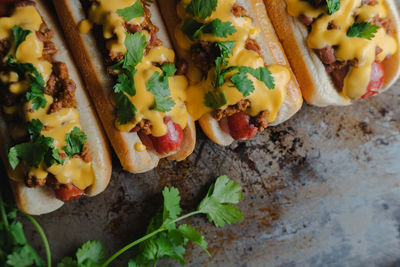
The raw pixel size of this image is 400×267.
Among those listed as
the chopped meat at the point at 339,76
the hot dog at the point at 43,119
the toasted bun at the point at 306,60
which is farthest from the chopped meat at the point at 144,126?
the chopped meat at the point at 339,76

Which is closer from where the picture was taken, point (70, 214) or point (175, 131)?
point (175, 131)

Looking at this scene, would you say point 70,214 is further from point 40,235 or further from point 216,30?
point 216,30

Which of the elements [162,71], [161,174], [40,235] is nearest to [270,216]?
[161,174]

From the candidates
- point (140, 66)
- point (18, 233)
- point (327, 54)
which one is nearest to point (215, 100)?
point (140, 66)

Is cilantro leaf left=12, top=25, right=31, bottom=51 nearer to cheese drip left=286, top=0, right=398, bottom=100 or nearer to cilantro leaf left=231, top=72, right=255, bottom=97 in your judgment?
cilantro leaf left=231, top=72, right=255, bottom=97

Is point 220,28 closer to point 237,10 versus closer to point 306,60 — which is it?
point 237,10
